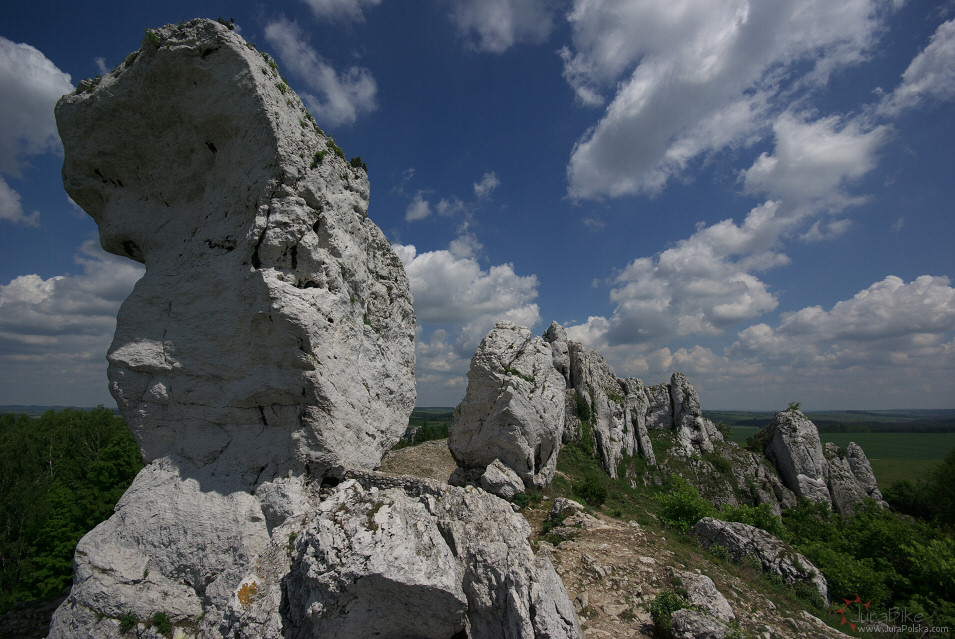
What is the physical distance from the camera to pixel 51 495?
24.0m

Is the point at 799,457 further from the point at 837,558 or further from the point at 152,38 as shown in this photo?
the point at 152,38

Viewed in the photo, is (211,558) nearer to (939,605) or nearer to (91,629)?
(91,629)

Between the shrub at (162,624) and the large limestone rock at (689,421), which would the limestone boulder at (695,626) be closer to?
the shrub at (162,624)

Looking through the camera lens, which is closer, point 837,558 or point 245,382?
point 245,382

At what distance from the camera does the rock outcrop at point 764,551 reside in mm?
10930

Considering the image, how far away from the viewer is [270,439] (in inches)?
416

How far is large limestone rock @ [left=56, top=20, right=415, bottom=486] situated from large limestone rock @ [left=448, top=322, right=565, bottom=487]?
19.0ft

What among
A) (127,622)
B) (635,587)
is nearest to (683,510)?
(635,587)

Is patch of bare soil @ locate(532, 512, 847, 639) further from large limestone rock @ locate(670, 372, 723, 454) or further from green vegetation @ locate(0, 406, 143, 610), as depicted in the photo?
large limestone rock @ locate(670, 372, 723, 454)

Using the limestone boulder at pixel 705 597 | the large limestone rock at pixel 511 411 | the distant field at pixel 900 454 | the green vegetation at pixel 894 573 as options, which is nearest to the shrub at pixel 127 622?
the large limestone rock at pixel 511 411

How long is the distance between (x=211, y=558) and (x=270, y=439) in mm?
3127

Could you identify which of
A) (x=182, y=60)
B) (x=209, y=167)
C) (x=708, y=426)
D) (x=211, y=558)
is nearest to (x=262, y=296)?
(x=209, y=167)

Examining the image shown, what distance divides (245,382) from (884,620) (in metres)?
19.5

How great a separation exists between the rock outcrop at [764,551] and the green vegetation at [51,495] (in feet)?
102
